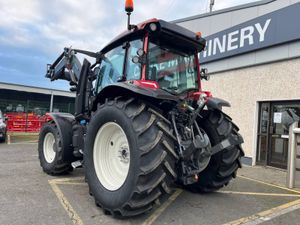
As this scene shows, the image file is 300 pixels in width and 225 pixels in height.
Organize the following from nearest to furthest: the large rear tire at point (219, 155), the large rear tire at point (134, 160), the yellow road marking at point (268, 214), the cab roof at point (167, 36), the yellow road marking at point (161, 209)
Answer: the large rear tire at point (134, 160) < the yellow road marking at point (161, 209) < the yellow road marking at point (268, 214) < the cab roof at point (167, 36) < the large rear tire at point (219, 155)

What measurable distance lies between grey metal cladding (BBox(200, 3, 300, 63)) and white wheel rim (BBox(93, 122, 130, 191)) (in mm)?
6228

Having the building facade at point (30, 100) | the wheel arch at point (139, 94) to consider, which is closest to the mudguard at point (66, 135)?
the wheel arch at point (139, 94)

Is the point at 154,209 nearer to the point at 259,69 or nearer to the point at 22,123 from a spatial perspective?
the point at 259,69

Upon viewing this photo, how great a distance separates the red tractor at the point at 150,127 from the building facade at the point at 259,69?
4.32m

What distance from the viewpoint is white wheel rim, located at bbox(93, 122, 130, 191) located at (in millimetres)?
4496

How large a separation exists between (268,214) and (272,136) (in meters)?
5.25

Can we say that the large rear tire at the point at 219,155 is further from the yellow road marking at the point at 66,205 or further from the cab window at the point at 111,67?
the yellow road marking at the point at 66,205

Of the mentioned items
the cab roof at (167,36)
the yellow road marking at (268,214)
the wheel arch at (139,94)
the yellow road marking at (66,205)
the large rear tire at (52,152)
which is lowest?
the yellow road marking at (66,205)

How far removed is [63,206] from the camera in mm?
4508

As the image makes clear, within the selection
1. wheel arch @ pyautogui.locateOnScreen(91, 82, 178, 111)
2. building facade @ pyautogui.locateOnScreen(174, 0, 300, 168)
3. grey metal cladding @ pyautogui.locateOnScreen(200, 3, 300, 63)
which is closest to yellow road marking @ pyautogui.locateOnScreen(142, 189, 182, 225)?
wheel arch @ pyautogui.locateOnScreen(91, 82, 178, 111)

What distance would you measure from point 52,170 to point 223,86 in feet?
22.3

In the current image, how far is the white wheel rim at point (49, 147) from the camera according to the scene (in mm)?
7016

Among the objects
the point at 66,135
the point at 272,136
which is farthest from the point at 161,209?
the point at 272,136

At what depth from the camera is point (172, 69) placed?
4914mm
